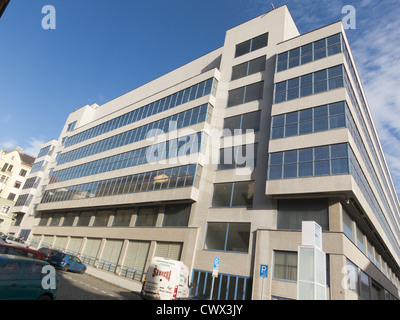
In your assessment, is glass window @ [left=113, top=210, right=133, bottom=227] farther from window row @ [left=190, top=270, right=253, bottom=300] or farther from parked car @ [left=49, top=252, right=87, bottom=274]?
window row @ [left=190, top=270, right=253, bottom=300]

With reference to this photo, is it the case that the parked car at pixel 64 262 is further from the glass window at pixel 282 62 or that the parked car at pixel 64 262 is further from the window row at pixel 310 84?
the glass window at pixel 282 62

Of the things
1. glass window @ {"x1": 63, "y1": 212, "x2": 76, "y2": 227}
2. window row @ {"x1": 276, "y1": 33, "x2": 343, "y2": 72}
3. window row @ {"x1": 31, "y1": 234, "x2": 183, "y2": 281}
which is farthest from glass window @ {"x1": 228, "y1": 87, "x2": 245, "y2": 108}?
glass window @ {"x1": 63, "y1": 212, "x2": 76, "y2": 227}

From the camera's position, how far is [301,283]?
10453 millimetres

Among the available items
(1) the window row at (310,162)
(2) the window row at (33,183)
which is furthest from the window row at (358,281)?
(2) the window row at (33,183)

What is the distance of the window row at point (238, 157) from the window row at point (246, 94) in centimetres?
548

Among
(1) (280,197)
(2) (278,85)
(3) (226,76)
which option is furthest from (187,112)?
(1) (280,197)

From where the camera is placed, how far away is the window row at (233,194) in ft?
77.6

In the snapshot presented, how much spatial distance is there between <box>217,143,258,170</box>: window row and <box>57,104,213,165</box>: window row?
4594mm

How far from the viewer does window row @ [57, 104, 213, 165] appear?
30011 mm

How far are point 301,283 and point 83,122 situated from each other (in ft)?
181

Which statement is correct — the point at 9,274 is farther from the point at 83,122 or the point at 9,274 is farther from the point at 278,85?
the point at 83,122

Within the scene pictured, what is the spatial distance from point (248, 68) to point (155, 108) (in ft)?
44.8

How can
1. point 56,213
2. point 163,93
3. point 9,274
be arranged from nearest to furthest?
1. point 9,274
2. point 163,93
3. point 56,213

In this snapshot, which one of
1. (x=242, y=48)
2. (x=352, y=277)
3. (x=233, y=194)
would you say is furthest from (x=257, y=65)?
(x=352, y=277)
